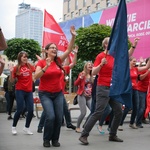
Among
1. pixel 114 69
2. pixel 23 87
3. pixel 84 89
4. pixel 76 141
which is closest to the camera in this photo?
pixel 114 69

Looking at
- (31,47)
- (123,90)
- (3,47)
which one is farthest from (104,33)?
(3,47)

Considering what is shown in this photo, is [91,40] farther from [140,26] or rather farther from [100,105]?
[100,105]

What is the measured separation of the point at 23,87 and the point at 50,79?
68.7 inches

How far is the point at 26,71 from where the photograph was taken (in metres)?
8.01

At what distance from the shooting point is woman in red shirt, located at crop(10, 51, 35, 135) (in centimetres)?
781

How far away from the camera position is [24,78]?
795 centimetres

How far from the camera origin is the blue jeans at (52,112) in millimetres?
6105

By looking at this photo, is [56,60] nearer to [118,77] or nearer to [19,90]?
[118,77]

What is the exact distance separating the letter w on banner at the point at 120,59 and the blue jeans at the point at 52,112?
3.23 ft

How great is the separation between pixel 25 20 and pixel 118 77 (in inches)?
6593

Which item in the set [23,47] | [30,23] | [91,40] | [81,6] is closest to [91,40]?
[91,40]

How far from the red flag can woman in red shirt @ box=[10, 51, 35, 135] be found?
151 inches

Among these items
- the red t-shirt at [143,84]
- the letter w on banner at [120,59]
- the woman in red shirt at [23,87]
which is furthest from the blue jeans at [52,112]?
the red t-shirt at [143,84]

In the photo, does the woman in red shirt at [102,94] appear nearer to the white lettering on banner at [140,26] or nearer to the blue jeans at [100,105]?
the blue jeans at [100,105]
